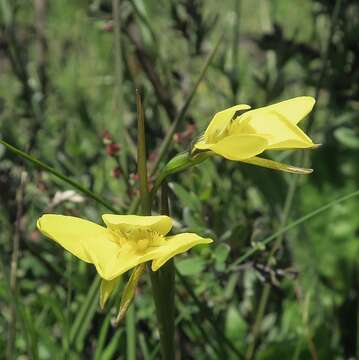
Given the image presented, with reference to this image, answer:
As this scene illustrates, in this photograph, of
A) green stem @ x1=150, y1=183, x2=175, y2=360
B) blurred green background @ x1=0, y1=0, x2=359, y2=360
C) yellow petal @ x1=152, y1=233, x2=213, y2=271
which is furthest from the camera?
blurred green background @ x1=0, y1=0, x2=359, y2=360

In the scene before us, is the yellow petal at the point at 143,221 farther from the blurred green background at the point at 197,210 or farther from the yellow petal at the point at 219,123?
the blurred green background at the point at 197,210

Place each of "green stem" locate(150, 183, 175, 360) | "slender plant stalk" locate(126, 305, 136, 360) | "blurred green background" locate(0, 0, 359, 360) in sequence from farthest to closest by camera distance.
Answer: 1. "blurred green background" locate(0, 0, 359, 360)
2. "slender plant stalk" locate(126, 305, 136, 360)
3. "green stem" locate(150, 183, 175, 360)

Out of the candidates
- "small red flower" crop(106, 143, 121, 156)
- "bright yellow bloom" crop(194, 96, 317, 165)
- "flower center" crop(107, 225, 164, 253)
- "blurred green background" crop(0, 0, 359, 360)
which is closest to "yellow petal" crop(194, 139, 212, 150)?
"bright yellow bloom" crop(194, 96, 317, 165)

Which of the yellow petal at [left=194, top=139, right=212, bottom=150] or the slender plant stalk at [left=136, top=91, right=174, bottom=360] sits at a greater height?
the yellow petal at [left=194, top=139, right=212, bottom=150]

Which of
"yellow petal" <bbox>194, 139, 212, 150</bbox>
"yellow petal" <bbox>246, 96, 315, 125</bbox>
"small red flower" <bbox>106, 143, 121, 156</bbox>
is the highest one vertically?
"yellow petal" <bbox>246, 96, 315, 125</bbox>

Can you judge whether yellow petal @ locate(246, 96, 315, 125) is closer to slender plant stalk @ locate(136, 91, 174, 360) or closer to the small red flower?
slender plant stalk @ locate(136, 91, 174, 360)

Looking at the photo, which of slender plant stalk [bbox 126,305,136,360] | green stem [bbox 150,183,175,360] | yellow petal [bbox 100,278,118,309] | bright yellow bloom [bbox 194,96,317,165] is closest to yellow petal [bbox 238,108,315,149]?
bright yellow bloom [bbox 194,96,317,165]

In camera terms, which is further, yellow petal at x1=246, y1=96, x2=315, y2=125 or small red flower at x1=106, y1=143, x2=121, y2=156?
small red flower at x1=106, y1=143, x2=121, y2=156
